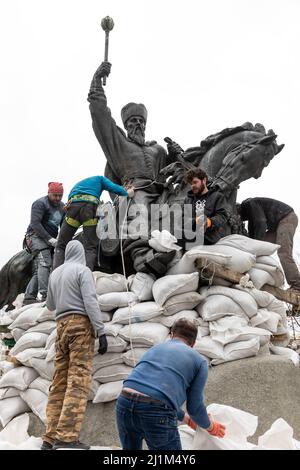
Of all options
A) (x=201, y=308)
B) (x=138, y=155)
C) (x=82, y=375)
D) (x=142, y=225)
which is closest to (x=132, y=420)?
(x=82, y=375)

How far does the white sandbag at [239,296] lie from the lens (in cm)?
395

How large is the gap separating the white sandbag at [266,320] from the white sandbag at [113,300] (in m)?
0.97

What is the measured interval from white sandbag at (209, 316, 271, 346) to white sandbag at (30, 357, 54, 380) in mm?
A: 1227

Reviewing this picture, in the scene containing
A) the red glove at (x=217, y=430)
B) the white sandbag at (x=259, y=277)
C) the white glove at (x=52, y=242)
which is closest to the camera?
the red glove at (x=217, y=430)

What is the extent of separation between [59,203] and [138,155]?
1.04 m

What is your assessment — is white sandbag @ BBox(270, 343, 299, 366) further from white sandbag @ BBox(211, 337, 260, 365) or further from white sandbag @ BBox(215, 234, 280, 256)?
white sandbag @ BBox(215, 234, 280, 256)

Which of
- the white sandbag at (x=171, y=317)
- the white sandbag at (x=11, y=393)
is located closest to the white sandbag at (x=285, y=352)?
the white sandbag at (x=171, y=317)

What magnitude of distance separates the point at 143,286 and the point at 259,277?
38.6 inches

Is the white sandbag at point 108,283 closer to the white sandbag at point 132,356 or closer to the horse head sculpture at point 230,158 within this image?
the white sandbag at point 132,356

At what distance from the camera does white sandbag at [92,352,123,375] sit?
372 centimetres

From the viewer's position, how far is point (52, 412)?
124 inches

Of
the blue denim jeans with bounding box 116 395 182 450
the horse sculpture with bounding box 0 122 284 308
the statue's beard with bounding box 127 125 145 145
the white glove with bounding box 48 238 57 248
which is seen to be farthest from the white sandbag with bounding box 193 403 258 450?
the statue's beard with bounding box 127 125 145 145

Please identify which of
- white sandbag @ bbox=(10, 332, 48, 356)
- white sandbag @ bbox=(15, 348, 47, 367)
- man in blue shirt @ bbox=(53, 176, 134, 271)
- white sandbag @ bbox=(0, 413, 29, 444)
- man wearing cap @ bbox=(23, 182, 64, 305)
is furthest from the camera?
man wearing cap @ bbox=(23, 182, 64, 305)

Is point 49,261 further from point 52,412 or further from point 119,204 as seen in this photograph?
point 52,412
